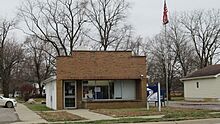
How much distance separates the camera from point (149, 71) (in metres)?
73.9

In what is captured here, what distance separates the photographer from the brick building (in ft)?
106

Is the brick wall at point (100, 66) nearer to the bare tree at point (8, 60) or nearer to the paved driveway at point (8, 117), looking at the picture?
the paved driveway at point (8, 117)

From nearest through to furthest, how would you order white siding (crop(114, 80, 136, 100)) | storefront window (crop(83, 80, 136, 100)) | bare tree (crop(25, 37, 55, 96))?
storefront window (crop(83, 80, 136, 100)) → white siding (crop(114, 80, 136, 100)) → bare tree (crop(25, 37, 55, 96))

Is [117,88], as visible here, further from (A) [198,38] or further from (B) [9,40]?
(B) [9,40]

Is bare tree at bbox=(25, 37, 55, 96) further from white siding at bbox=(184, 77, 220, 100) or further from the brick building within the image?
the brick building

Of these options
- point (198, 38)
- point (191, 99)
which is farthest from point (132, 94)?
point (198, 38)

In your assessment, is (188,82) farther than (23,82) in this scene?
No

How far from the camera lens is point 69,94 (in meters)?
33.0

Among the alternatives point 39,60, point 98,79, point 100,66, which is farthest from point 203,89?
point 39,60

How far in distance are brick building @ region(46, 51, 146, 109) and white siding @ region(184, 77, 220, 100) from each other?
1386cm

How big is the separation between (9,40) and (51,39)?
1902cm

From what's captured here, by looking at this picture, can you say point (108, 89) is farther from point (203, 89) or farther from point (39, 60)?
point (39, 60)

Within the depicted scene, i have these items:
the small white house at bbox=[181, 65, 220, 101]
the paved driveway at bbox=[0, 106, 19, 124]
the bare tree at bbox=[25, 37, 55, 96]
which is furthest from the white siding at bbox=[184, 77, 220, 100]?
the bare tree at bbox=[25, 37, 55, 96]

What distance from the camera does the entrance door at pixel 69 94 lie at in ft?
108
